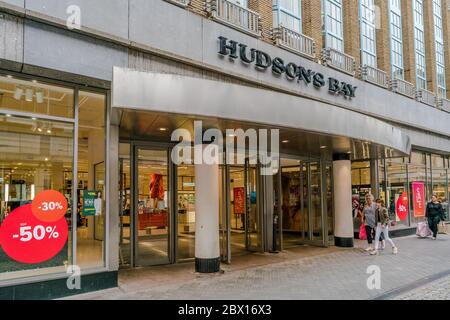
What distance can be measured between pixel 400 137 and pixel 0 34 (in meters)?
11.1

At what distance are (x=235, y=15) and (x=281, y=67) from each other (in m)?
1.89

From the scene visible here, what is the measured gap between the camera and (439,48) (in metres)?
22.9

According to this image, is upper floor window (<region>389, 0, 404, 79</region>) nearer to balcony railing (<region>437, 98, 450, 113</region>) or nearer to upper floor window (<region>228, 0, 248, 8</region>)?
balcony railing (<region>437, 98, 450, 113</region>)

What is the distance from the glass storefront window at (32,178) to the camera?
7.00 meters

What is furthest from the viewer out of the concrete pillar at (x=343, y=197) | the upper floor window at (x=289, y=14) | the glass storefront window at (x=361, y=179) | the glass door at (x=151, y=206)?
the glass storefront window at (x=361, y=179)

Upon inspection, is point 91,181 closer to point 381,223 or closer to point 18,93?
point 18,93

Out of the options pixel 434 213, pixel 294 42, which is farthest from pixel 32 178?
pixel 434 213

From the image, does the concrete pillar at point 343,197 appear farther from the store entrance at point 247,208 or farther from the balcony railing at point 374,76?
the balcony railing at point 374,76

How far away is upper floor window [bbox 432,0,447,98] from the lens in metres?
22.2

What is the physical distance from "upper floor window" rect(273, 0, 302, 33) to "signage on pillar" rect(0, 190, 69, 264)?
8.45 metres

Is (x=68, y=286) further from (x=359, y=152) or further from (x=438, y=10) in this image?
(x=438, y=10)

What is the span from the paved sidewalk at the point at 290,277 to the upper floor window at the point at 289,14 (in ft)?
23.3

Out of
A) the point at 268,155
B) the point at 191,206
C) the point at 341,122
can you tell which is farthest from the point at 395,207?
the point at 191,206

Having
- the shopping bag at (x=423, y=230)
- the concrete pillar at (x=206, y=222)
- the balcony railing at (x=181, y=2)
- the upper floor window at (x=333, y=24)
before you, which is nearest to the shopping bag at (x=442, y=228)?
the shopping bag at (x=423, y=230)
